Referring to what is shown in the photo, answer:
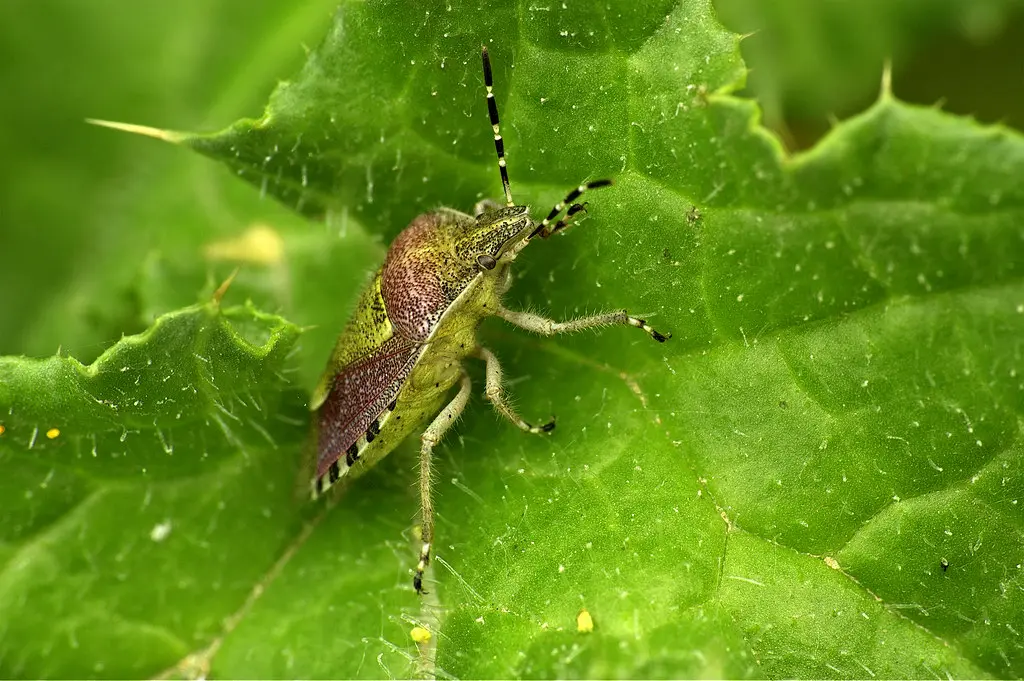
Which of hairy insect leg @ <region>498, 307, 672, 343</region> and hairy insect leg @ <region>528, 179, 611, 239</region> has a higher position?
hairy insect leg @ <region>528, 179, 611, 239</region>

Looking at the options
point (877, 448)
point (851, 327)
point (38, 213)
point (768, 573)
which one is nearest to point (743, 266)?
point (851, 327)

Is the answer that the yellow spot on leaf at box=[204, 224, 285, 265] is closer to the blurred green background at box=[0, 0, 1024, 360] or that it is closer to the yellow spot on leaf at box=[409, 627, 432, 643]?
the blurred green background at box=[0, 0, 1024, 360]

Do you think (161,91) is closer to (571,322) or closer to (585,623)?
(571,322)

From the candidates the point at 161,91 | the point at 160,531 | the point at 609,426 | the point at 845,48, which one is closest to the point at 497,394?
the point at 609,426

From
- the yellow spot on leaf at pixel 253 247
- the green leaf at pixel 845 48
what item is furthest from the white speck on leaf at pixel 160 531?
the green leaf at pixel 845 48

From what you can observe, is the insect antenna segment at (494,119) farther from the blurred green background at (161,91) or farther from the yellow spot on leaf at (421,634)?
the blurred green background at (161,91)

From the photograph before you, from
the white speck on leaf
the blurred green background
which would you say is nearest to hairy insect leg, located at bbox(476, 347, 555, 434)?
the white speck on leaf

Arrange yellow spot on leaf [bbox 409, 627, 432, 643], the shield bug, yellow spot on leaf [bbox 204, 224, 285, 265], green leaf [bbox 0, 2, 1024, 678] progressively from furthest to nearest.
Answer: yellow spot on leaf [bbox 204, 224, 285, 265] → the shield bug → yellow spot on leaf [bbox 409, 627, 432, 643] → green leaf [bbox 0, 2, 1024, 678]
